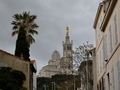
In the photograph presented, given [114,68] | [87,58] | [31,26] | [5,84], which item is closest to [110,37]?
[114,68]

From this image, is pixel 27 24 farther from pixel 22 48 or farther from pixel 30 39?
pixel 22 48

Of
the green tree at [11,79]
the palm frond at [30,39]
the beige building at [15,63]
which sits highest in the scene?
the palm frond at [30,39]

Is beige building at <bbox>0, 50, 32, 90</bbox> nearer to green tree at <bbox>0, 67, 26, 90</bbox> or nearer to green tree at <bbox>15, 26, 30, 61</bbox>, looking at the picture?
green tree at <bbox>0, 67, 26, 90</bbox>

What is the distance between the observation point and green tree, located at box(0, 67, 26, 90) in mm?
39281

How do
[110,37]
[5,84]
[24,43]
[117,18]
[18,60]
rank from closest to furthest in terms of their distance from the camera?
1. [117,18]
2. [110,37]
3. [5,84]
4. [18,60]
5. [24,43]

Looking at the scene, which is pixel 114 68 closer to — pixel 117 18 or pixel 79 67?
pixel 117 18

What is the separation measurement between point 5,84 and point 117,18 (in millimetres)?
18629

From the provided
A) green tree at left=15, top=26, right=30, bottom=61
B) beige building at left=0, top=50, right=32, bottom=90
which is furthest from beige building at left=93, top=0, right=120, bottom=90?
green tree at left=15, top=26, right=30, bottom=61

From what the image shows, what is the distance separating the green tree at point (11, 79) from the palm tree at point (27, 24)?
16.8 metres

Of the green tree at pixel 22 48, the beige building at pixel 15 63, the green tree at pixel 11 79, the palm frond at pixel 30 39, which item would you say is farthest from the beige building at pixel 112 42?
the palm frond at pixel 30 39

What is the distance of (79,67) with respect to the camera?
49281 mm

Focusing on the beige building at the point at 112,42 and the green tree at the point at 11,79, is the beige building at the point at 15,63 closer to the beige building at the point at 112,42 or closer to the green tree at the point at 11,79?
the green tree at the point at 11,79

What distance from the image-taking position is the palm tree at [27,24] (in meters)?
57.4

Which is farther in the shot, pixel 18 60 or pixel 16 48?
pixel 16 48
